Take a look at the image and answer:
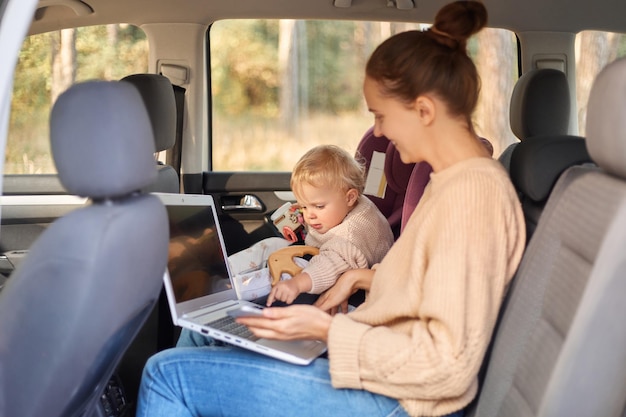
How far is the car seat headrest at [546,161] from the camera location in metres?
2.00

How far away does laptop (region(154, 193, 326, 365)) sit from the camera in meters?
1.99

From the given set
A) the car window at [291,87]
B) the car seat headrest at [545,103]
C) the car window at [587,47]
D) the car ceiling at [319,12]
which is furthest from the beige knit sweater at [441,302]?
the car window at [291,87]

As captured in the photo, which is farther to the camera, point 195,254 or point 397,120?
point 195,254

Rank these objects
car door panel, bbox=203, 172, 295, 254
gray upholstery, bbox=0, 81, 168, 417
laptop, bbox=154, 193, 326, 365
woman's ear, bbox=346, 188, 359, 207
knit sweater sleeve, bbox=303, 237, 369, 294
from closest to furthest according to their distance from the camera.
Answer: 1. gray upholstery, bbox=0, 81, 168, 417
2. laptop, bbox=154, 193, 326, 365
3. knit sweater sleeve, bbox=303, 237, 369, 294
4. woman's ear, bbox=346, 188, 359, 207
5. car door panel, bbox=203, 172, 295, 254

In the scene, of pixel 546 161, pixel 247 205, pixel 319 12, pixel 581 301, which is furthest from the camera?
pixel 247 205

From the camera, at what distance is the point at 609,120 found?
5.42ft

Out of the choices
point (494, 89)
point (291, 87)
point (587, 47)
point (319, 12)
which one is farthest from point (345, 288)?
point (291, 87)

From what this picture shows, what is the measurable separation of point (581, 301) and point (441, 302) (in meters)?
0.27

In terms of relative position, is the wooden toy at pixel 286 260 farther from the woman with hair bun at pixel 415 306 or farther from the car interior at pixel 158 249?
the woman with hair bun at pixel 415 306

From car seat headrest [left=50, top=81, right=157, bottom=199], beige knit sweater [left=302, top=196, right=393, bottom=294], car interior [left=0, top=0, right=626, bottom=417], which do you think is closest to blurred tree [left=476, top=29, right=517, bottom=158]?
car interior [left=0, top=0, right=626, bottom=417]

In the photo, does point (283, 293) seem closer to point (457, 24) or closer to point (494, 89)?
point (457, 24)

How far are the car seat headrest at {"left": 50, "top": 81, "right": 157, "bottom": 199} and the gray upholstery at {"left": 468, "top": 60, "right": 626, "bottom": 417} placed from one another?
0.89 m

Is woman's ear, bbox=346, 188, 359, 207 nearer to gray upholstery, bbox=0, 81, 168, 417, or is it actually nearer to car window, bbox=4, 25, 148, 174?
car window, bbox=4, 25, 148, 174

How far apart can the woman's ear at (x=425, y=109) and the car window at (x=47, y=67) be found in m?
0.81
